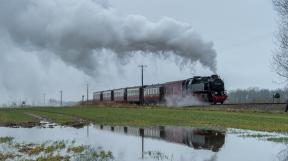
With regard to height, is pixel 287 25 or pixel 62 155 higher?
pixel 287 25

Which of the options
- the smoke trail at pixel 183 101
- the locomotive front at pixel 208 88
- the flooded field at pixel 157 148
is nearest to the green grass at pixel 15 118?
the flooded field at pixel 157 148

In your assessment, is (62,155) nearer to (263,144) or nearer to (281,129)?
(263,144)

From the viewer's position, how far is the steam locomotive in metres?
57.9

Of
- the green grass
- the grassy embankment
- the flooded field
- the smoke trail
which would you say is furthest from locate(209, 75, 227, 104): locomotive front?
the flooded field

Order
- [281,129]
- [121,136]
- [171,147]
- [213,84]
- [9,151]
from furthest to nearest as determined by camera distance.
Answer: [213,84] < [281,129] < [121,136] < [171,147] < [9,151]

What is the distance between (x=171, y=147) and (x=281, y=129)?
31.6 feet

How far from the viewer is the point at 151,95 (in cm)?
7475

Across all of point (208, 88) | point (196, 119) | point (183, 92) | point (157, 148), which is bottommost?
point (157, 148)

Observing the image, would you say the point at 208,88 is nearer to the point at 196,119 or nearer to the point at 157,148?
the point at 196,119

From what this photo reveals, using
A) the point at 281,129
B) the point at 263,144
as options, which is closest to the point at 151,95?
the point at 281,129

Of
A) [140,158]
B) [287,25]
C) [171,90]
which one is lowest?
[140,158]

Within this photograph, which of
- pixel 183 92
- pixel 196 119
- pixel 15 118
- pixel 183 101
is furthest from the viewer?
pixel 183 101

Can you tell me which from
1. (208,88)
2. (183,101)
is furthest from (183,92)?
(208,88)

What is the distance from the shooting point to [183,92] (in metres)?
62.8
